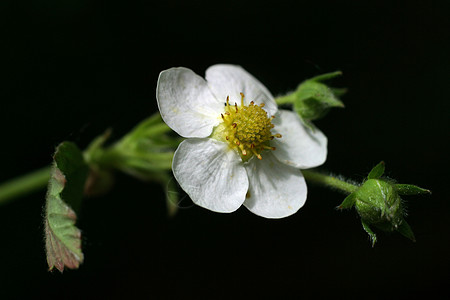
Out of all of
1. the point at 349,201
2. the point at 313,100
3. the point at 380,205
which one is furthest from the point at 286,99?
the point at 380,205

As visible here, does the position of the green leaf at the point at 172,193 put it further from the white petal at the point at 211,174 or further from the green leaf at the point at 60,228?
the green leaf at the point at 60,228

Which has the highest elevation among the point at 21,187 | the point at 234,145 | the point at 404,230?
the point at 234,145

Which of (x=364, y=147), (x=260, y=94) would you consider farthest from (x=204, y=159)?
(x=364, y=147)

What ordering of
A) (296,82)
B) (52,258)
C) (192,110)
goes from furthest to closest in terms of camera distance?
(296,82) < (192,110) < (52,258)

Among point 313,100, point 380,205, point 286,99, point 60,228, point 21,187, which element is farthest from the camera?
point 21,187

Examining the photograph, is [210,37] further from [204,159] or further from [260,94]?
[204,159]

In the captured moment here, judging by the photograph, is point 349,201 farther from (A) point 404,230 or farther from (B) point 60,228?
(B) point 60,228
